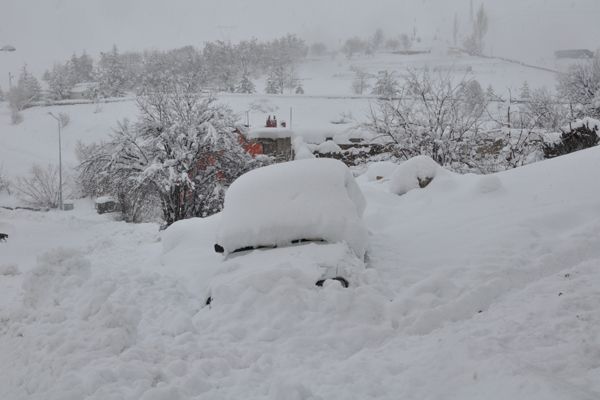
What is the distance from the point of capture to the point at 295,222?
235 inches

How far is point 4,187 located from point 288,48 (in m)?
67.3

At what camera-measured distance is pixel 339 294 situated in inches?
189

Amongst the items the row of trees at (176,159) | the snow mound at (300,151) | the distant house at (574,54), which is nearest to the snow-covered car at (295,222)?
the row of trees at (176,159)

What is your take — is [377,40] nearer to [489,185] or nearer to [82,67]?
[82,67]

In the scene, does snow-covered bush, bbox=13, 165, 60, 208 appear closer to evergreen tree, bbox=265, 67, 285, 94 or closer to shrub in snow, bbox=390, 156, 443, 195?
evergreen tree, bbox=265, 67, 285, 94

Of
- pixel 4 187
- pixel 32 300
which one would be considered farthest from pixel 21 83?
pixel 32 300

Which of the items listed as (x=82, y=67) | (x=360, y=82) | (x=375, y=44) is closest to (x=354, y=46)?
(x=375, y=44)

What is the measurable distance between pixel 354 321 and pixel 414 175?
5859mm

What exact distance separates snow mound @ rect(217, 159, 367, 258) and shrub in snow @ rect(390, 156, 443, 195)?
11.4 ft

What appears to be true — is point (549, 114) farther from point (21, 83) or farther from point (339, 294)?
point (21, 83)

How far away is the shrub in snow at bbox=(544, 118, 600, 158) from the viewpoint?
13.1m

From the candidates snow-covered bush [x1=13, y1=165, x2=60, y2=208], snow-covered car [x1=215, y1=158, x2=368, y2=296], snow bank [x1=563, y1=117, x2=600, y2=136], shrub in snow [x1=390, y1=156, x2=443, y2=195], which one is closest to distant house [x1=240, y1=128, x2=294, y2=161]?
snow bank [x1=563, y1=117, x2=600, y2=136]

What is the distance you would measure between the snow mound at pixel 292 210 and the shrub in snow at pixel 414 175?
11.4 feet

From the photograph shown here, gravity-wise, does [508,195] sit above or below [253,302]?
above
